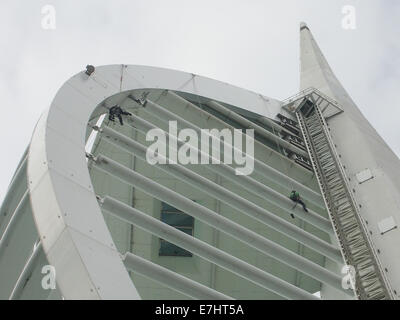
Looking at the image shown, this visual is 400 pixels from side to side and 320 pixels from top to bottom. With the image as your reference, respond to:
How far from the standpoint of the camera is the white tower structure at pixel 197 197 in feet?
38.7

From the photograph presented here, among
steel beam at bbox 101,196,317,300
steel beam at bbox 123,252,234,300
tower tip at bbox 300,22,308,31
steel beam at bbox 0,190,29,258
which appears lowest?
steel beam at bbox 123,252,234,300

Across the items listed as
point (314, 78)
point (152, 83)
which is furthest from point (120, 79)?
point (314, 78)

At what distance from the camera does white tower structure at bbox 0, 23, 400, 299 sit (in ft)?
38.7

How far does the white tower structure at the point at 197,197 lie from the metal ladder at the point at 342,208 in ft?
0.12

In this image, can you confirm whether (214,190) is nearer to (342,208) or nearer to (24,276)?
(342,208)

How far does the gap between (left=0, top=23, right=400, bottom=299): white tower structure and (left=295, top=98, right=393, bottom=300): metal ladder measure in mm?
36

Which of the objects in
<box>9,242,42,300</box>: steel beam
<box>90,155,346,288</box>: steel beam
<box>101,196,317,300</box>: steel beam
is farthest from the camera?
<box>90,155,346,288</box>: steel beam

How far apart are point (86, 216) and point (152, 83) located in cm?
789

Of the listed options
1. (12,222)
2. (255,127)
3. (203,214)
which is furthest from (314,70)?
(12,222)

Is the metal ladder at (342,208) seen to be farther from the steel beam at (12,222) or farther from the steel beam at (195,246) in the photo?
the steel beam at (12,222)

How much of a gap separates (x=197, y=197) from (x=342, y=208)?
197 inches

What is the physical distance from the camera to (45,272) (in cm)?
1241

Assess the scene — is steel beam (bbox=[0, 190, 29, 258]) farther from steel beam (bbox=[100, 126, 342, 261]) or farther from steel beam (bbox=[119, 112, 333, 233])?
steel beam (bbox=[119, 112, 333, 233])

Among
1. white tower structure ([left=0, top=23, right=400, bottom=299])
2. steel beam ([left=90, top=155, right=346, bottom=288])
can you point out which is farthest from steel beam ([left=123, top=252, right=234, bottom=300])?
steel beam ([left=90, top=155, right=346, bottom=288])
